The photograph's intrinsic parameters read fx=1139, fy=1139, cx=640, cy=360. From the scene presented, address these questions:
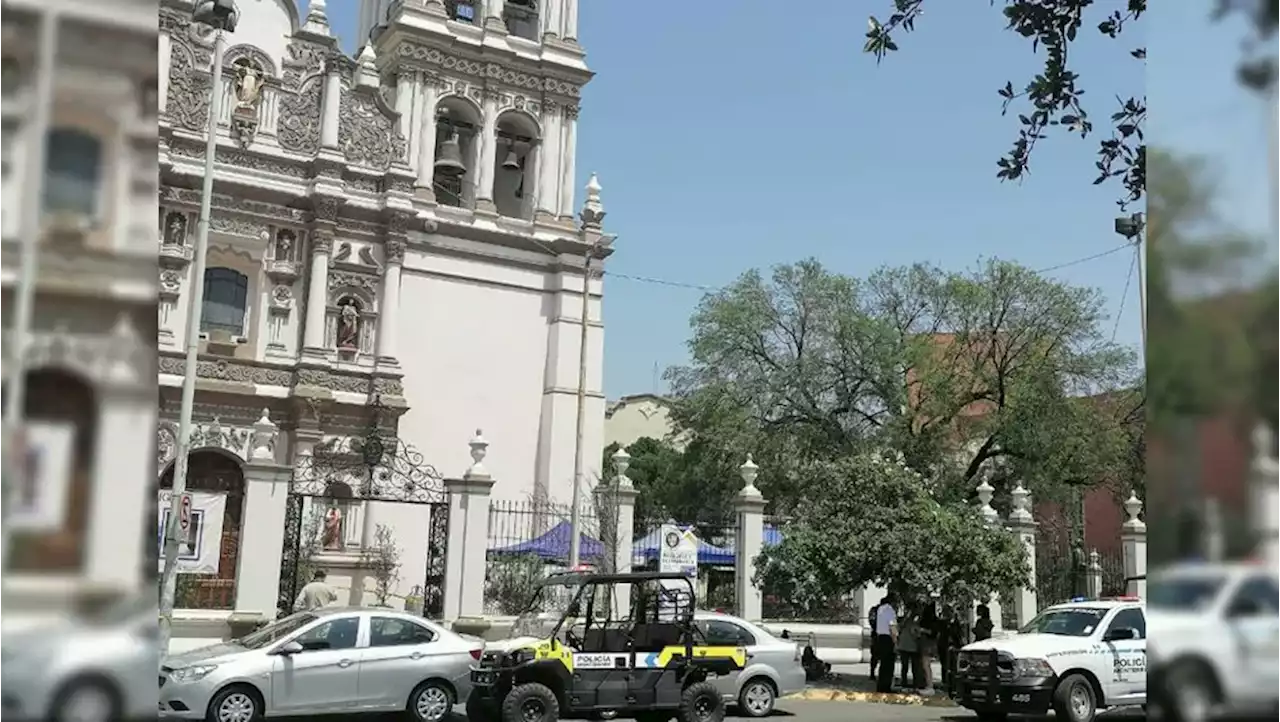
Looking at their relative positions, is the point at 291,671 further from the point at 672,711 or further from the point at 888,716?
the point at 888,716

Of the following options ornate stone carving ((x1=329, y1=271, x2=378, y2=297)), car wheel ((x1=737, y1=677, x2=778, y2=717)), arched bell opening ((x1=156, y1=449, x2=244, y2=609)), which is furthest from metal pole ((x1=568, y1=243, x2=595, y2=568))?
car wheel ((x1=737, y1=677, x2=778, y2=717))

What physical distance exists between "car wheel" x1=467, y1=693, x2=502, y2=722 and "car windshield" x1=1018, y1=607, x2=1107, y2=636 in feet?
19.4

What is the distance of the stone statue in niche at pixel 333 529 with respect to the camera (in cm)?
2131

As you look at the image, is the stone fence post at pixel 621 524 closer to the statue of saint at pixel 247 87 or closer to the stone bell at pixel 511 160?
the stone bell at pixel 511 160

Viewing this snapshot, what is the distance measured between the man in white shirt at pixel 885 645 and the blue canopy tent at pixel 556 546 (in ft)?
16.3

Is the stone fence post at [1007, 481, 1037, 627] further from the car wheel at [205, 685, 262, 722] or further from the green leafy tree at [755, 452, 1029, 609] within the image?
the car wheel at [205, 685, 262, 722]

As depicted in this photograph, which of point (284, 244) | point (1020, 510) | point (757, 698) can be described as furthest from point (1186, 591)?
point (284, 244)

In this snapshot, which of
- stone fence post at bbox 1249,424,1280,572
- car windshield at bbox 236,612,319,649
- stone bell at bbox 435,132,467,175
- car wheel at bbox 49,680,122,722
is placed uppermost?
stone bell at bbox 435,132,467,175

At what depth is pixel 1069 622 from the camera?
39.4 feet

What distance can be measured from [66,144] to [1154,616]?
777 mm

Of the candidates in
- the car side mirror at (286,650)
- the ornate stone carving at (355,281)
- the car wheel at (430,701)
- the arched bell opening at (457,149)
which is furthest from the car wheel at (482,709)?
the arched bell opening at (457,149)

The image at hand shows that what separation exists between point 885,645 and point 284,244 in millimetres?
15926

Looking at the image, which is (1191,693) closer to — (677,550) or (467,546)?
(677,550)

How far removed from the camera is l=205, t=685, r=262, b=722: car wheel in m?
9.63
